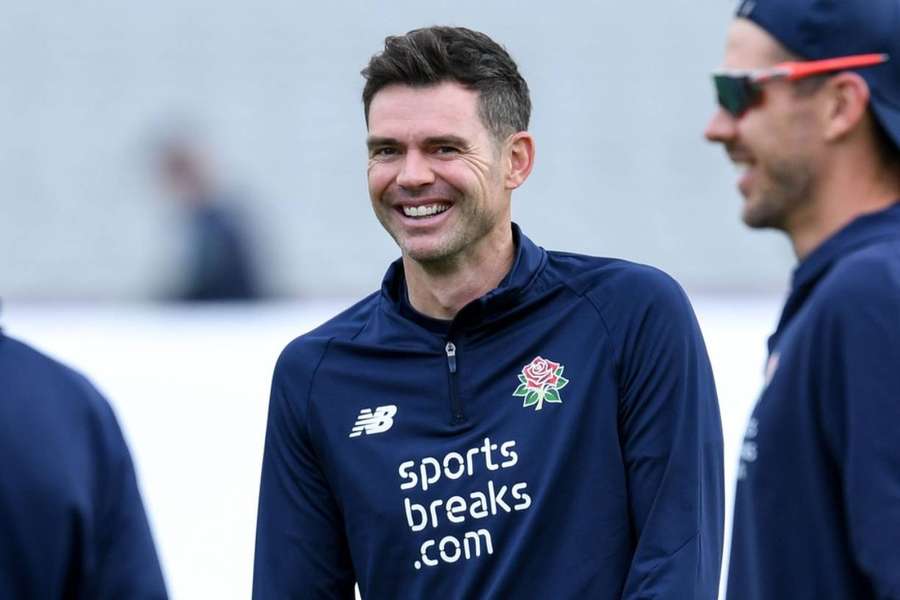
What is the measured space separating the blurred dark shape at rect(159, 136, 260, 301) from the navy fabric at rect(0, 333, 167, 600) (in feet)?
20.6

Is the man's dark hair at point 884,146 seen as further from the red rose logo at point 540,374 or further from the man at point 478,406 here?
the red rose logo at point 540,374

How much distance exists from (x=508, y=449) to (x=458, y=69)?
2.61 ft

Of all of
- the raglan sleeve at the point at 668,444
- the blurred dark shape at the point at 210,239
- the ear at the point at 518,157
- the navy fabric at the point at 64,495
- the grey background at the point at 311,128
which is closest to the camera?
the navy fabric at the point at 64,495

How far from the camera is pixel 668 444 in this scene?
341 centimetres

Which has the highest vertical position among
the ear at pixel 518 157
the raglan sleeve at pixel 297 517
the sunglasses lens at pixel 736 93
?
the sunglasses lens at pixel 736 93

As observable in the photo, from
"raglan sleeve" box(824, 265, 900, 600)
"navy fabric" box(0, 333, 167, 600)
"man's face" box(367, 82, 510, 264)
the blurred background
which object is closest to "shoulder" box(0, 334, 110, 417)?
"navy fabric" box(0, 333, 167, 600)

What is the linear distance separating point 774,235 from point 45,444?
8624 millimetres

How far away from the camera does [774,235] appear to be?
10.9 meters

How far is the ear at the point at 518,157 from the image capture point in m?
3.75

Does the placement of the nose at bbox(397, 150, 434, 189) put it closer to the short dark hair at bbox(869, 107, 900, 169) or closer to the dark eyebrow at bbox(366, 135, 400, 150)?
the dark eyebrow at bbox(366, 135, 400, 150)

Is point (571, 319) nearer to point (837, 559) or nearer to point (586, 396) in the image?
point (586, 396)

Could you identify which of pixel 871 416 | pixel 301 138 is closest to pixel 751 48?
pixel 871 416

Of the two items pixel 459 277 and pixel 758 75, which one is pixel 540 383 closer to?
pixel 459 277

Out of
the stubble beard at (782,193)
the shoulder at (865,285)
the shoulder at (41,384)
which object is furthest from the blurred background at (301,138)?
the shoulder at (865,285)
